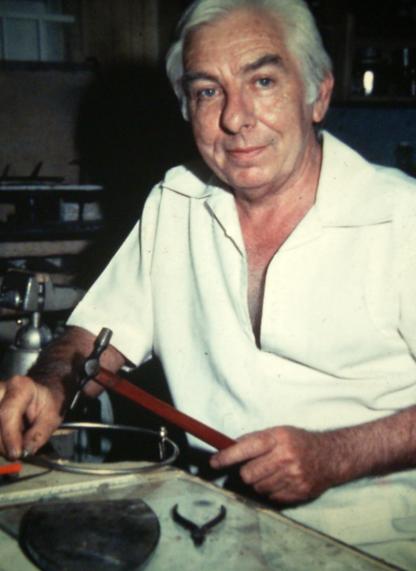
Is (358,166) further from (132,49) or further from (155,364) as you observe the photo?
(132,49)

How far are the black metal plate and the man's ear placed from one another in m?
1.06

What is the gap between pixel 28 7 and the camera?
3256mm

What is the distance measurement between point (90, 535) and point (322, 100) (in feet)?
3.92

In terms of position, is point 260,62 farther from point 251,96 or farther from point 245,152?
point 245,152

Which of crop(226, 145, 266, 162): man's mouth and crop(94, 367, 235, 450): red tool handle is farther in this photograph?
crop(226, 145, 266, 162): man's mouth

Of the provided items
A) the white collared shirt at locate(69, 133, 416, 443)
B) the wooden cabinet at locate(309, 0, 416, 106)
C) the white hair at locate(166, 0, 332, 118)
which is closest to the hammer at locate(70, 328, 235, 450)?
the white collared shirt at locate(69, 133, 416, 443)

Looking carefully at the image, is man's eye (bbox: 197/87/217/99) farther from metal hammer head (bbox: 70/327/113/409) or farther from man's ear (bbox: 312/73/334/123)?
metal hammer head (bbox: 70/327/113/409)

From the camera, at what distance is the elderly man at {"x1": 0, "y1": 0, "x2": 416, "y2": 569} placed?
1.34 meters

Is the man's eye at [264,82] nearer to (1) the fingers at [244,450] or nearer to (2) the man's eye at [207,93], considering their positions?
(2) the man's eye at [207,93]

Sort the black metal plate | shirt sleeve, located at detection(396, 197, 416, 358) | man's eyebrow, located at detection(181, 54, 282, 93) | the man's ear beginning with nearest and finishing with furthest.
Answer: the black metal plate → shirt sleeve, located at detection(396, 197, 416, 358) → man's eyebrow, located at detection(181, 54, 282, 93) → the man's ear

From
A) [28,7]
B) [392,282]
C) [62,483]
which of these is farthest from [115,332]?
[28,7]

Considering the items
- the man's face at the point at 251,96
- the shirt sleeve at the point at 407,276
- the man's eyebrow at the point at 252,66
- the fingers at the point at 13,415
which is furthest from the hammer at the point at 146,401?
the man's eyebrow at the point at 252,66

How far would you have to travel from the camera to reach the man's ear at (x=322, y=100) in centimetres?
159

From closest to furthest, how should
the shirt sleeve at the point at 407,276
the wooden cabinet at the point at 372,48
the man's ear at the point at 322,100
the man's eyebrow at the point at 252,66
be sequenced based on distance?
Result: the shirt sleeve at the point at 407,276 < the man's eyebrow at the point at 252,66 < the man's ear at the point at 322,100 < the wooden cabinet at the point at 372,48
